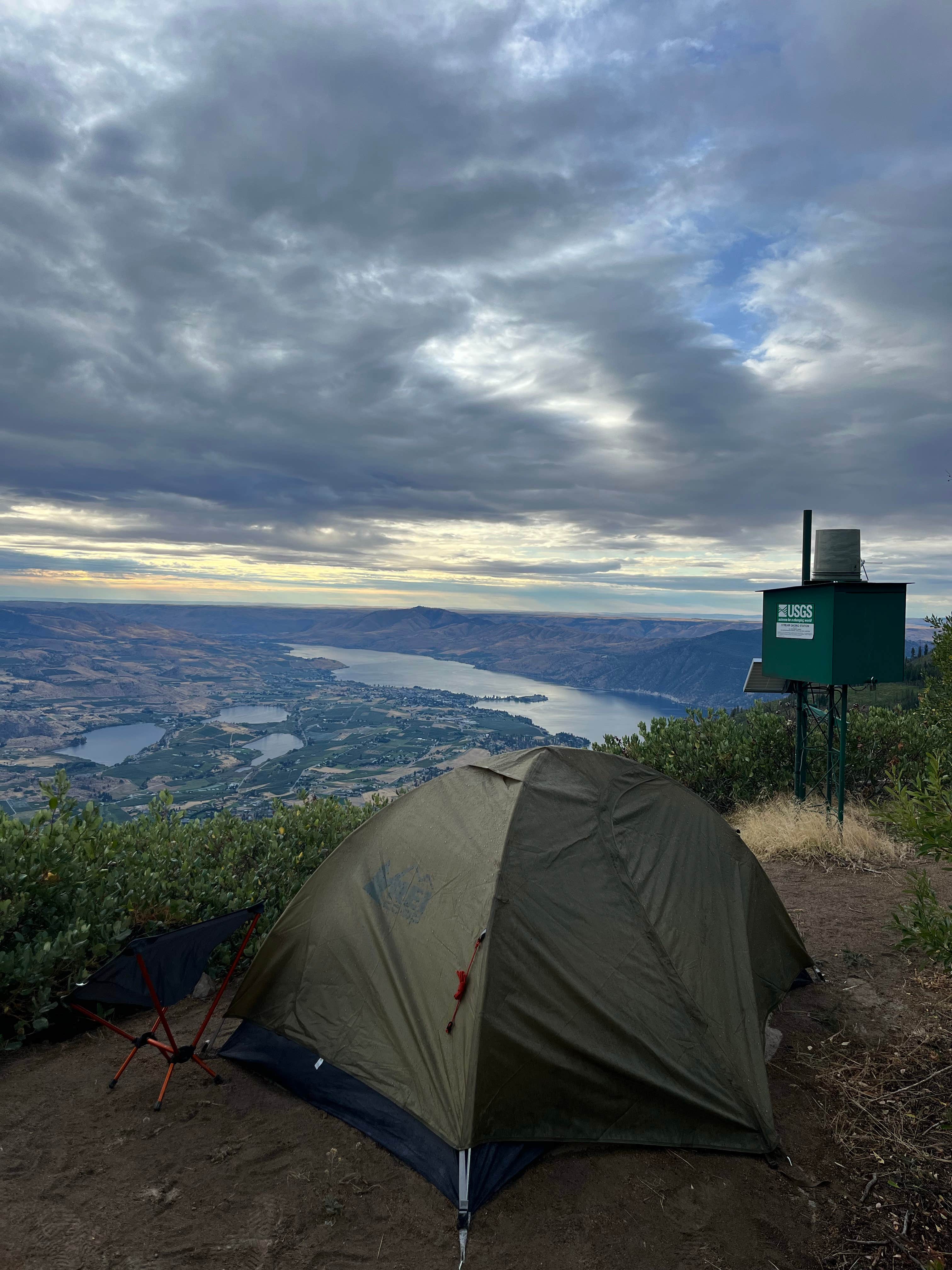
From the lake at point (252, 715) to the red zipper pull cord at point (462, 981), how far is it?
6446cm

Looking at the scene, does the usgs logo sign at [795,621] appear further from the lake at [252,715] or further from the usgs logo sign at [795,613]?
the lake at [252,715]

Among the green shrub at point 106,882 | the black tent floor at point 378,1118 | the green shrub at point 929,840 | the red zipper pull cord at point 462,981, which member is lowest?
the black tent floor at point 378,1118

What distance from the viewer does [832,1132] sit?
4.22 metres

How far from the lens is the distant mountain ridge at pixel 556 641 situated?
101m

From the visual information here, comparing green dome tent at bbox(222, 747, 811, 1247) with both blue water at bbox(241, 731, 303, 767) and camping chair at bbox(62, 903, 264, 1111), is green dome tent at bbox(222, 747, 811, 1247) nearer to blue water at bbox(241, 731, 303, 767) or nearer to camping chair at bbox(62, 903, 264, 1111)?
camping chair at bbox(62, 903, 264, 1111)

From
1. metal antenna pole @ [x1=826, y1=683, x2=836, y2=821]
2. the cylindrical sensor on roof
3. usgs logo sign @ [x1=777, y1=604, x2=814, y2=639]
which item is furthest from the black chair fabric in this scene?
the cylindrical sensor on roof

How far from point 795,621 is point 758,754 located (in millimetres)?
3547

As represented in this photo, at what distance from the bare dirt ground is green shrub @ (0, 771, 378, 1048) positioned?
0.63m

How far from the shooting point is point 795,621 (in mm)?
10508

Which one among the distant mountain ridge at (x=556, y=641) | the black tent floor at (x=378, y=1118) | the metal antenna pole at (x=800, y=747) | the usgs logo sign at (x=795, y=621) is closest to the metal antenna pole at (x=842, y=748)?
the metal antenna pole at (x=800, y=747)

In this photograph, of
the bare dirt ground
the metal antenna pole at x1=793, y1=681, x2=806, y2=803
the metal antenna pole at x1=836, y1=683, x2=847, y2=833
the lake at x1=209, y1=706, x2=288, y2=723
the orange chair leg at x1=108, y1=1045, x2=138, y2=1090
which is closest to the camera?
the bare dirt ground

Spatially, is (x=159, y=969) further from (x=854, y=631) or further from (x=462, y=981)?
(x=854, y=631)

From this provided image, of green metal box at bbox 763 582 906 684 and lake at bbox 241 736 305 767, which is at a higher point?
green metal box at bbox 763 582 906 684

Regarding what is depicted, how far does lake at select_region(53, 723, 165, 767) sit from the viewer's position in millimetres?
48156
